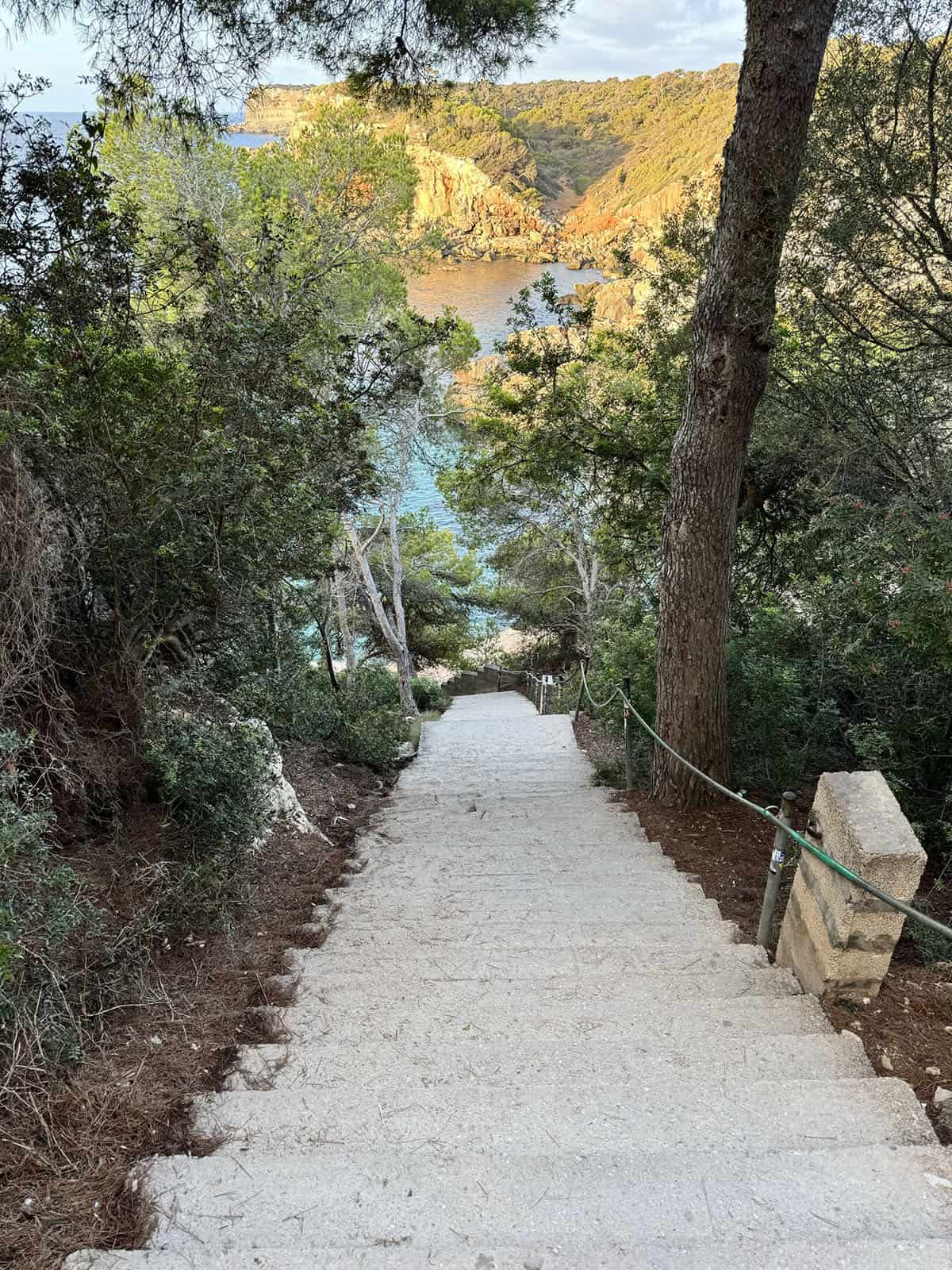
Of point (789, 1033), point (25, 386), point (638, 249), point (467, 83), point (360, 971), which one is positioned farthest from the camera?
point (638, 249)

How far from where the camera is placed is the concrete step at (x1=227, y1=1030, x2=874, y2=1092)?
2242 millimetres

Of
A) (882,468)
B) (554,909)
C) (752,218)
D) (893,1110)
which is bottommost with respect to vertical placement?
(554,909)

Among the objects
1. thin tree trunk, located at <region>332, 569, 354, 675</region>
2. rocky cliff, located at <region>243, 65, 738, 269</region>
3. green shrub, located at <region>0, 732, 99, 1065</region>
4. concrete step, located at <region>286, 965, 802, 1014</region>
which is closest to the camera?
green shrub, located at <region>0, 732, 99, 1065</region>

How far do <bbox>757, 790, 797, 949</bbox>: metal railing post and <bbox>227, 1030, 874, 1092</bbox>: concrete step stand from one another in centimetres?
71

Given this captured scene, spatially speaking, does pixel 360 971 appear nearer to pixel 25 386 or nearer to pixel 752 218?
pixel 25 386

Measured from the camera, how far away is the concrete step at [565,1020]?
2.50 metres

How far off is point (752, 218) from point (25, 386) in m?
4.13

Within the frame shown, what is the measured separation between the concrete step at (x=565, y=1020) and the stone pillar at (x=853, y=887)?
17 cm

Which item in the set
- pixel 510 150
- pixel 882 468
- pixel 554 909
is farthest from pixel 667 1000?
pixel 510 150

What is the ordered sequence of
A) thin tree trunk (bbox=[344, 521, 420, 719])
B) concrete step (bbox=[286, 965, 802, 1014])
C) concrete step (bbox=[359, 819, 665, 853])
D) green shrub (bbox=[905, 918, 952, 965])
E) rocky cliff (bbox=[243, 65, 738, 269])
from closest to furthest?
concrete step (bbox=[286, 965, 802, 1014]), green shrub (bbox=[905, 918, 952, 965]), concrete step (bbox=[359, 819, 665, 853]), rocky cliff (bbox=[243, 65, 738, 269]), thin tree trunk (bbox=[344, 521, 420, 719])

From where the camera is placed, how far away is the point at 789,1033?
8.04 feet

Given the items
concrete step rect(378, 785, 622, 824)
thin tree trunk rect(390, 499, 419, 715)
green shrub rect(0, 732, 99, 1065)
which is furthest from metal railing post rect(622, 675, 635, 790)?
thin tree trunk rect(390, 499, 419, 715)

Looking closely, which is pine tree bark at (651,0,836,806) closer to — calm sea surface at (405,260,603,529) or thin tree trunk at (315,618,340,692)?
thin tree trunk at (315,618,340,692)

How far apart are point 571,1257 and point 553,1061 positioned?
767 mm
